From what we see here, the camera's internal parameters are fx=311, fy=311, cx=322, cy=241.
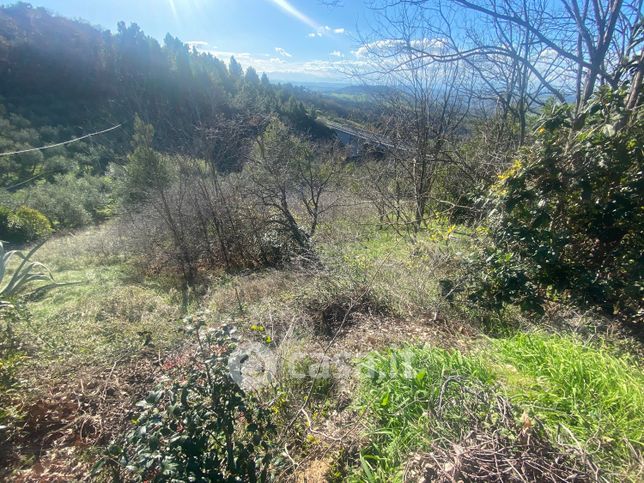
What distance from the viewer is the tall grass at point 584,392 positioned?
4.75 feet

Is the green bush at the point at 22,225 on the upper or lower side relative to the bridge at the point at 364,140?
lower

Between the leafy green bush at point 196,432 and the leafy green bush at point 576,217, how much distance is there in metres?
2.66

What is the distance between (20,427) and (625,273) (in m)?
5.10

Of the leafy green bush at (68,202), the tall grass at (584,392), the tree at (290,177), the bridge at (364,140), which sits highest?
the bridge at (364,140)

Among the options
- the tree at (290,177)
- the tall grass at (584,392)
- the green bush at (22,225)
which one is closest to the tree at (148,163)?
the tree at (290,177)

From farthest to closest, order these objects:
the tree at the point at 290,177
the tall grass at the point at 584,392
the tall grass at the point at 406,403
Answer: the tree at the point at 290,177 → the tall grass at the point at 406,403 → the tall grass at the point at 584,392

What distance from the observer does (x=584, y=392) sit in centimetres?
170

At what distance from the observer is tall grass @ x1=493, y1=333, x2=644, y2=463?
145cm

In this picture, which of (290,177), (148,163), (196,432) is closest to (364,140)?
(290,177)

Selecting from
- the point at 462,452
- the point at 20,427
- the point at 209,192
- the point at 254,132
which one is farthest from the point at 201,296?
the point at 462,452

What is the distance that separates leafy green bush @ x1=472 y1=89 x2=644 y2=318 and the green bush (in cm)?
1543

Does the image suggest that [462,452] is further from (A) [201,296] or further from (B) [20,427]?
(A) [201,296]

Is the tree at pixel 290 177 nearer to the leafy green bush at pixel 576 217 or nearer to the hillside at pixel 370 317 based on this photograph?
the hillside at pixel 370 317

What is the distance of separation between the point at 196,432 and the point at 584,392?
6.63 ft
